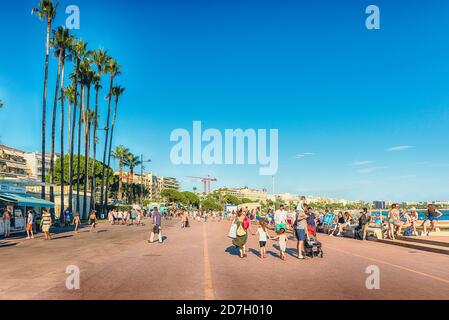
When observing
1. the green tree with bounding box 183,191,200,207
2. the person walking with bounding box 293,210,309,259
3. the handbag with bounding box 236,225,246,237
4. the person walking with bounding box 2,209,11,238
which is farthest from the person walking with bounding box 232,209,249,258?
the green tree with bounding box 183,191,200,207

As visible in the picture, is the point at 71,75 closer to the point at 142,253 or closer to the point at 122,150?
the point at 122,150

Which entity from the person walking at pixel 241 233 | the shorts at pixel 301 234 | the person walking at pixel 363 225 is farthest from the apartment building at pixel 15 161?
the shorts at pixel 301 234

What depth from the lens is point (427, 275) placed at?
10.5m

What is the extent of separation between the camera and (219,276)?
9992 millimetres

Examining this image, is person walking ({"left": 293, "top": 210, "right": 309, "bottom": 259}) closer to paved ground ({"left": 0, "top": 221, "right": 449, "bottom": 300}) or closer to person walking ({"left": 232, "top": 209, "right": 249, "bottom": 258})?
paved ground ({"left": 0, "top": 221, "right": 449, "bottom": 300})

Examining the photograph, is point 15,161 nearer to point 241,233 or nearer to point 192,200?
point 192,200

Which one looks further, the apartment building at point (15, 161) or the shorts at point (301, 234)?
the apartment building at point (15, 161)

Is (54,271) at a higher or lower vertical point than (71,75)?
lower

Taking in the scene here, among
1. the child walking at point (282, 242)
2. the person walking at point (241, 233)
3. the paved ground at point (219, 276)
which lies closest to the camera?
the paved ground at point (219, 276)

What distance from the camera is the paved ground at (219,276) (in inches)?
311

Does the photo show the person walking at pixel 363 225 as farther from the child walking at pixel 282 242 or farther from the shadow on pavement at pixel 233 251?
the child walking at pixel 282 242
